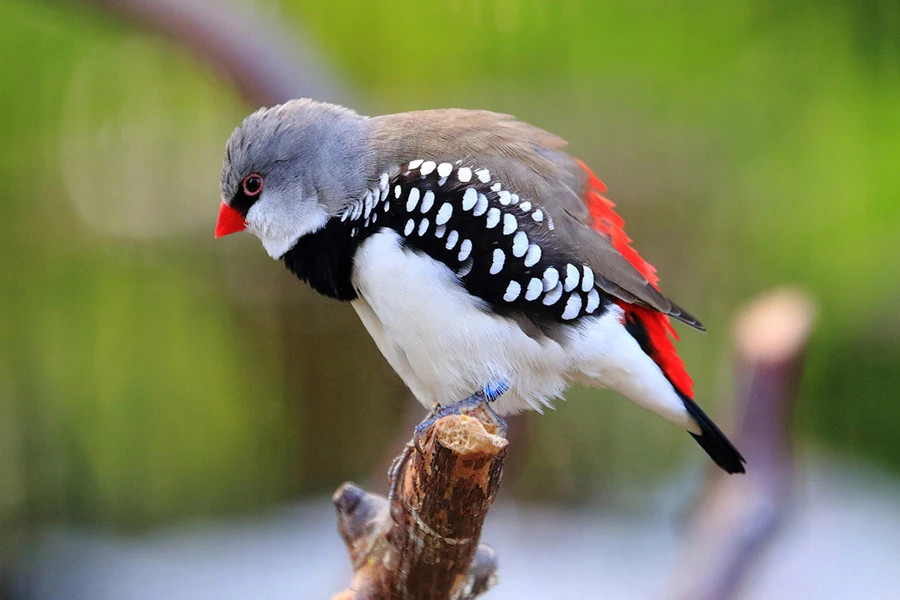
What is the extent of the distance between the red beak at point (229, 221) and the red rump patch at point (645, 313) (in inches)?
15.5

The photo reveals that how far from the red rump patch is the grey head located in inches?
10.4

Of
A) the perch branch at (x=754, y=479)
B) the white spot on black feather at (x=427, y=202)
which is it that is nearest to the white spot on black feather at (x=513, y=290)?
the white spot on black feather at (x=427, y=202)

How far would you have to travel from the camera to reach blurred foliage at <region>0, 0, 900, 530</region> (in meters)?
1.58

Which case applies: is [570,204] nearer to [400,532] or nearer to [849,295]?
[400,532]

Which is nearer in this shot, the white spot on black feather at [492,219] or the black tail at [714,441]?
the white spot on black feather at [492,219]

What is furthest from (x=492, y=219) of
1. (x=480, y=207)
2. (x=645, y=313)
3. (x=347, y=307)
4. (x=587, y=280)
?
(x=347, y=307)

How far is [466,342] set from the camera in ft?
2.62

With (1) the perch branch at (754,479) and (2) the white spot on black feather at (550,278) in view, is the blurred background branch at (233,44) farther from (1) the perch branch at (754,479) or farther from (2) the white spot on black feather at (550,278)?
(1) the perch branch at (754,479)

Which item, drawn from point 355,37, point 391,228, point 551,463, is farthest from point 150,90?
point 551,463

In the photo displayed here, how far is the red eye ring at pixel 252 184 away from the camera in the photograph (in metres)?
0.85

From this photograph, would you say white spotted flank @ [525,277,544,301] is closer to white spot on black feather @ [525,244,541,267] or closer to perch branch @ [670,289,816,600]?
white spot on black feather @ [525,244,541,267]

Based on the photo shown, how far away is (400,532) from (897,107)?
143 cm

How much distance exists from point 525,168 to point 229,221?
0.34m

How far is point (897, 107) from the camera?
161cm
